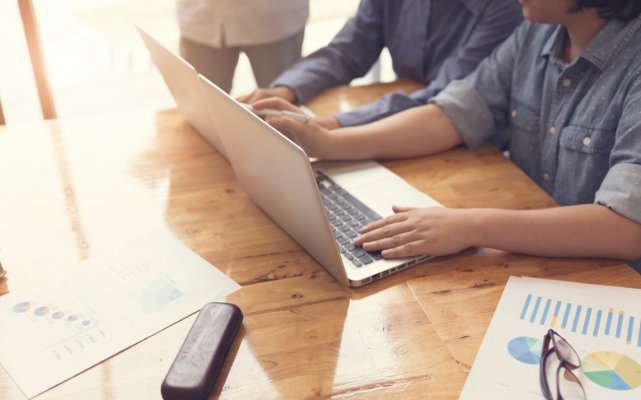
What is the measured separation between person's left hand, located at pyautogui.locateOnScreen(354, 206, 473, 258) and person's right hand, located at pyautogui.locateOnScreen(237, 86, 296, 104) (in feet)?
1.70

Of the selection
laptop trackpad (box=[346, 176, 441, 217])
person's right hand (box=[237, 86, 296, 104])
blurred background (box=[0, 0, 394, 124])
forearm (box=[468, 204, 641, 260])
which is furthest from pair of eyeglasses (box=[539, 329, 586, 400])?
blurred background (box=[0, 0, 394, 124])

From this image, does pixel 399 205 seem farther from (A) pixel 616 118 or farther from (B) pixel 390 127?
(A) pixel 616 118

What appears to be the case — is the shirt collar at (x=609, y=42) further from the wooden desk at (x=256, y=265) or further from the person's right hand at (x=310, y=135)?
the person's right hand at (x=310, y=135)

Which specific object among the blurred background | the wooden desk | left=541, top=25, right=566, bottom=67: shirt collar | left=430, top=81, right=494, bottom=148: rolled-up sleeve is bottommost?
the blurred background

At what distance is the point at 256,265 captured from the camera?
977 millimetres

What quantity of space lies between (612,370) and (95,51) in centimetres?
317

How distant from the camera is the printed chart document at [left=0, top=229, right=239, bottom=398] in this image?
805mm

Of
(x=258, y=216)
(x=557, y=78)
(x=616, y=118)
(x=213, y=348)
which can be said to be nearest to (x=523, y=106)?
(x=557, y=78)

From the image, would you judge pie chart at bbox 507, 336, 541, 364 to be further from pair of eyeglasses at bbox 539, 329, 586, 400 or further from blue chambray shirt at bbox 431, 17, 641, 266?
blue chambray shirt at bbox 431, 17, 641, 266

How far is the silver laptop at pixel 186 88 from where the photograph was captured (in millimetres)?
1191

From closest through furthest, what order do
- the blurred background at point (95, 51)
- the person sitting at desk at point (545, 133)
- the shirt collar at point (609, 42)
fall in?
the person sitting at desk at point (545, 133) → the shirt collar at point (609, 42) → the blurred background at point (95, 51)

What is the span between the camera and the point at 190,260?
987mm

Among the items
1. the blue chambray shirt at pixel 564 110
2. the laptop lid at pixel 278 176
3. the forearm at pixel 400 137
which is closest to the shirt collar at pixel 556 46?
the blue chambray shirt at pixel 564 110

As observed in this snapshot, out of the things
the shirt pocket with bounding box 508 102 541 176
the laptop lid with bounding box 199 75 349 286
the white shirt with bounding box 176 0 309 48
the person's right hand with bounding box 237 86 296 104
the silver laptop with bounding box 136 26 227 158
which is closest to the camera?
the laptop lid with bounding box 199 75 349 286
